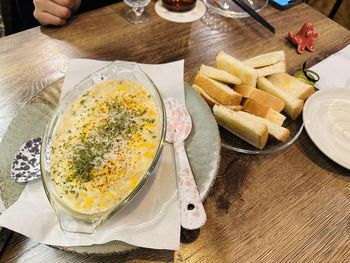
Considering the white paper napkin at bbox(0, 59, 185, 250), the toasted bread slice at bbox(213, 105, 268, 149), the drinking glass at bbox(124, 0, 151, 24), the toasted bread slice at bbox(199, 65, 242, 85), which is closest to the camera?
the white paper napkin at bbox(0, 59, 185, 250)

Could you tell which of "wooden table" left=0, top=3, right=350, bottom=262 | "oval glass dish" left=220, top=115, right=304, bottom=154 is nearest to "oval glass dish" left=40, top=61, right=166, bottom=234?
"wooden table" left=0, top=3, right=350, bottom=262

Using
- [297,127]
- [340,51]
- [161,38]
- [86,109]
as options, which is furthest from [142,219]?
[340,51]

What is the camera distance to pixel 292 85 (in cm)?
94

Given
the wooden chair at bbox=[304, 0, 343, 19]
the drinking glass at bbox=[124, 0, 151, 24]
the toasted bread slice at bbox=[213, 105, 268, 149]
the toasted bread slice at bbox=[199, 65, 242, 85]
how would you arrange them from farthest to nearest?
the wooden chair at bbox=[304, 0, 343, 19], the drinking glass at bbox=[124, 0, 151, 24], the toasted bread slice at bbox=[199, 65, 242, 85], the toasted bread slice at bbox=[213, 105, 268, 149]

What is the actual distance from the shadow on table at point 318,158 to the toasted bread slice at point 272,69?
0.67 ft

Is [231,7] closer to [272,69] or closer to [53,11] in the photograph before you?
[272,69]

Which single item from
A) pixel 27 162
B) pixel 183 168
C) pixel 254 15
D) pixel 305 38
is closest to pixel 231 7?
pixel 254 15

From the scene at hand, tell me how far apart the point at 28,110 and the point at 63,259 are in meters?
0.35

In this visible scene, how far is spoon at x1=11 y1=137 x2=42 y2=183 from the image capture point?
644 mm

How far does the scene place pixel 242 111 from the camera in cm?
86

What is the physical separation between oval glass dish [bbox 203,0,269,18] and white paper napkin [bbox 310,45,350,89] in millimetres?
335

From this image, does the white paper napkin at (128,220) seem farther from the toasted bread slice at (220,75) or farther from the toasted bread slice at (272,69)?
the toasted bread slice at (272,69)

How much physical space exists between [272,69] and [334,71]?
0.24 meters

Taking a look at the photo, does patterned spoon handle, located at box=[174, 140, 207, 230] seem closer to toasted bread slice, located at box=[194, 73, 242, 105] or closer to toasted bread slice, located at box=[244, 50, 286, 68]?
toasted bread slice, located at box=[194, 73, 242, 105]
